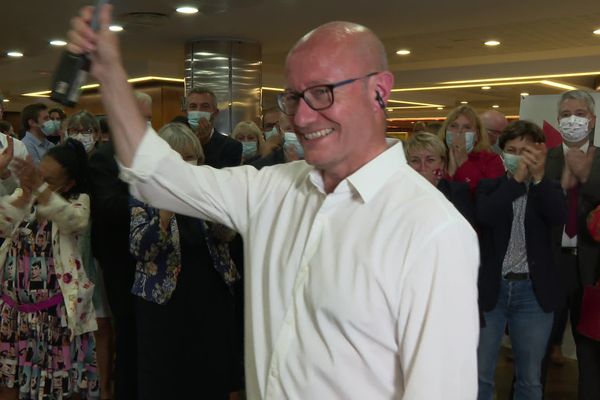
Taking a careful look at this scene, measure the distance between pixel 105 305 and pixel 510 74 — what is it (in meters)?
9.01

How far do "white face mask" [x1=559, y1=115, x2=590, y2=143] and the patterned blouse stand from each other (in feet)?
6.66

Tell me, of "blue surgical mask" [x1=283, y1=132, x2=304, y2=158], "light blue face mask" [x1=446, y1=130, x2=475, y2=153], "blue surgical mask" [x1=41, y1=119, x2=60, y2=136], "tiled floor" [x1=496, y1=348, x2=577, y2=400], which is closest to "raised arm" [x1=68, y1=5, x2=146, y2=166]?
"blue surgical mask" [x1=283, y1=132, x2=304, y2=158]

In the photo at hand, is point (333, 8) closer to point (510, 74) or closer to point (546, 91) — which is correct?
point (510, 74)

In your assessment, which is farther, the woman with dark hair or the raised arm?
the woman with dark hair

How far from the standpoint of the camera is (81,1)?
621 centimetres

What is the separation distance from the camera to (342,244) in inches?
50.5

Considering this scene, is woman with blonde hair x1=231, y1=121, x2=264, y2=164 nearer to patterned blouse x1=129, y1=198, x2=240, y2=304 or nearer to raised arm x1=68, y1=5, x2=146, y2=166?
patterned blouse x1=129, y1=198, x2=240, y2=304

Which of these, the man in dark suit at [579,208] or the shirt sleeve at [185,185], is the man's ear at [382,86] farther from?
the man in dark suit at [579,208]

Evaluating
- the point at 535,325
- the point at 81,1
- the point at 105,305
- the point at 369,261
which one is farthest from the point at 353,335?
the point at 81,1

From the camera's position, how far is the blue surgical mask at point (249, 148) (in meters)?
5.17

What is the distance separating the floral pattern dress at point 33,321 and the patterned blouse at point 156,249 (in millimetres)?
572

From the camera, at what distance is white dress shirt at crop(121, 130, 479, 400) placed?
3.81ft

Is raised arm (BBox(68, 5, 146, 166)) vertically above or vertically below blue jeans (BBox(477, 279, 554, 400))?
above

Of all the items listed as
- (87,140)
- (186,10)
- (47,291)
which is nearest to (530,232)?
(47,291)
